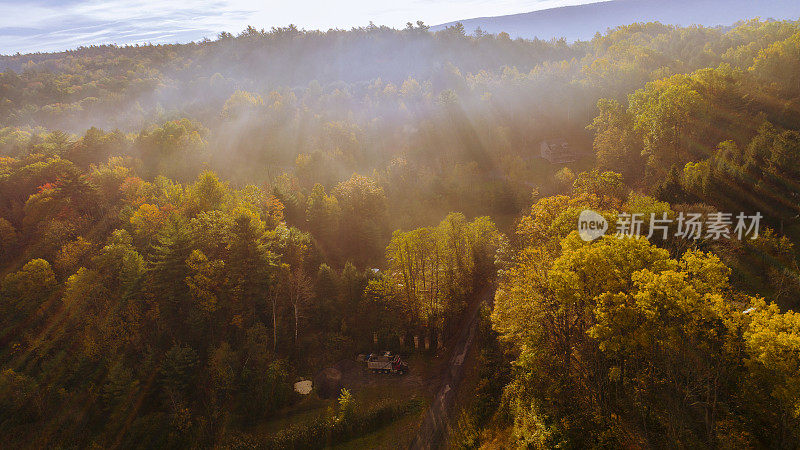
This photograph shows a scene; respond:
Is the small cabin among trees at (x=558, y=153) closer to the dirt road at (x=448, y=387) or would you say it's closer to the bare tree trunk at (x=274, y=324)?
the dirt road at (x=448, y=387)

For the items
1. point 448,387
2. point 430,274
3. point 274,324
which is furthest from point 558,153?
point 274,324

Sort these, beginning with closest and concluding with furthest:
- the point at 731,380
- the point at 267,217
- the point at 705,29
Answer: the point at 731,380, the point at 267,217, the point at 705,29

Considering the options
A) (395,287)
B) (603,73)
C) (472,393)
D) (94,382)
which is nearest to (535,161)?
(603,73)

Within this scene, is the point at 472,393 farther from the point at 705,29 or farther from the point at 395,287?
the point at 705,29

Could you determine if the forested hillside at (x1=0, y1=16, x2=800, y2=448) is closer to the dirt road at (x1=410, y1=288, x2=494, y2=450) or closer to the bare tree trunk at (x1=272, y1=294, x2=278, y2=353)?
the bare tree trunk at (x1=272, y1=294, x2=278, y2=353)

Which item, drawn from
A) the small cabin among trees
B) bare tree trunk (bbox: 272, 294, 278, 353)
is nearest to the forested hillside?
bare tree trunk (bbox: 272, 294, 278, 353)

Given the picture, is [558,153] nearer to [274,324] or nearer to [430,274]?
[430,274]
